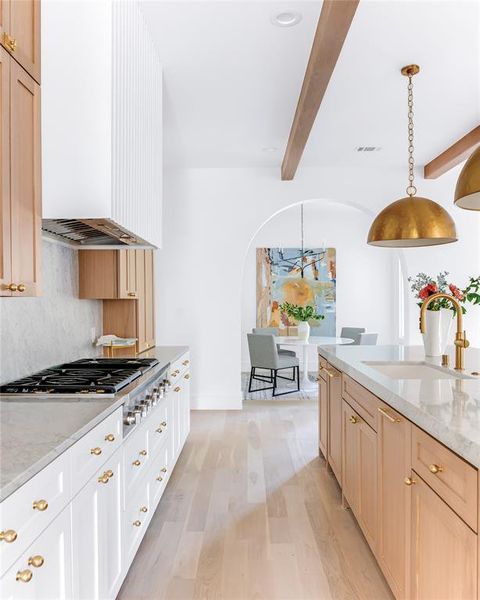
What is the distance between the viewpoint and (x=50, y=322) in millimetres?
2709

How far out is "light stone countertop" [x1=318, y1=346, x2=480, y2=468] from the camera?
4.15ft

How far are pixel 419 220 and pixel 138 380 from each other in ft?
5.89

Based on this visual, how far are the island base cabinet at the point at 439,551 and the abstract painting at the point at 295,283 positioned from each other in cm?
664

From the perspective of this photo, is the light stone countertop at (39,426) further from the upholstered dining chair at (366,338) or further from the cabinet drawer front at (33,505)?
the upholstered dining chair at (366,338)

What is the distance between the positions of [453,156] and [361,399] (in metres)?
3.32

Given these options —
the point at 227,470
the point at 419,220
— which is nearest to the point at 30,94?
the point at 419,220

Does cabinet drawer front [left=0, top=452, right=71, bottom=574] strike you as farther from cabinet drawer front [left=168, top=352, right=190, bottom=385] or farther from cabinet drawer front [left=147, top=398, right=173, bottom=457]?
cabinet drawer front [left=168, top=352, right=190, bottom=385]

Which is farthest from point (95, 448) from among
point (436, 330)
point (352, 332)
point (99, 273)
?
point (352, 332)

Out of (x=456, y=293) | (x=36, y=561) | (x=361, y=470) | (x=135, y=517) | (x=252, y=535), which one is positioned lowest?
(x=252, y=535)

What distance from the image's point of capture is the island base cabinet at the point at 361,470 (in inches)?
84.6

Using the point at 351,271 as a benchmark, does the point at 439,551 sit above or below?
below

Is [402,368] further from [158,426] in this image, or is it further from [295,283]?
[295,283]

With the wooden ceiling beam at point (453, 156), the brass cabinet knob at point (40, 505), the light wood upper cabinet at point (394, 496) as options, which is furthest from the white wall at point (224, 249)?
the brass cabinet knob at point (40, 505)

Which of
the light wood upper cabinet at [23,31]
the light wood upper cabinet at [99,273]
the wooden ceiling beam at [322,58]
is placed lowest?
the light wood upper cabinet at [99,273]
